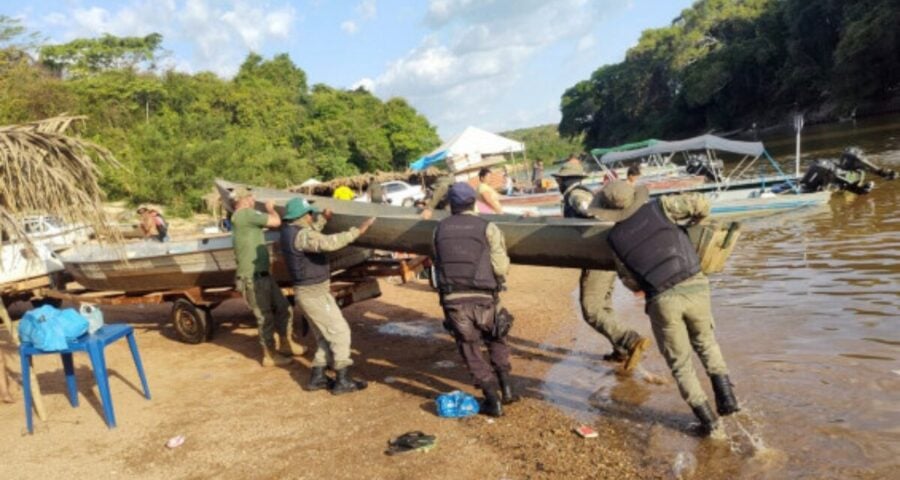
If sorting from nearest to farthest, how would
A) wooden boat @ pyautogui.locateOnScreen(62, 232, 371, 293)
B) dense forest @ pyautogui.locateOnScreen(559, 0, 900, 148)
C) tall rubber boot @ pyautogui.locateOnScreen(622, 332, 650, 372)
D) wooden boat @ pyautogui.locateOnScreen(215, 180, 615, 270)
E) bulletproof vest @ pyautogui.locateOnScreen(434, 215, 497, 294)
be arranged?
bulletproof vest @ pyautogui.locateOnScreen(434, 215, 497, 294) → wooden boat @ pyautogui.locateOnScreen(215, 180, 615, 270) → tall rubber boot @ pyautogui.locateOnScreen(622, 332, 650, 372) → wooden boat @ pyautogui.locateOnScreen(62, 232, 371, 293) → dense forest @ pyautogui.locateOnScreen(559, 0, 900, 148)

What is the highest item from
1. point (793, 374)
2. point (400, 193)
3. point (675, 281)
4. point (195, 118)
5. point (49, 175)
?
point (195, 118)

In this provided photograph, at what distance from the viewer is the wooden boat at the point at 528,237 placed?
485 centimetres

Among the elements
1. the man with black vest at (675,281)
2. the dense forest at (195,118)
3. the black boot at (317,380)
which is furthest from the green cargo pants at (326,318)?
A: the dense forest at (195,118)

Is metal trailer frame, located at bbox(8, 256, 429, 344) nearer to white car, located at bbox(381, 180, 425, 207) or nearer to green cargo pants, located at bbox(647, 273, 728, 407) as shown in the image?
green cargo pants, located at bbox(647, 273, 728, 407)

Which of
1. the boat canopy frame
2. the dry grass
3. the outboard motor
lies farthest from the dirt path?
the dry grass

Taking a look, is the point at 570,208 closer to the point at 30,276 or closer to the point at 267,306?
the point at 267,306

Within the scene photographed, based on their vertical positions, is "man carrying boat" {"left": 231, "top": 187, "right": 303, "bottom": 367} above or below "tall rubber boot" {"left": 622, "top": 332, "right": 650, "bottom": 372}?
above

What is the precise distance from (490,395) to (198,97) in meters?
41.6

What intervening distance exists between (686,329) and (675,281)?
0.39 metres

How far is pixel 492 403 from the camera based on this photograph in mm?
4910

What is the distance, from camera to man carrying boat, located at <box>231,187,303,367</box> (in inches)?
263

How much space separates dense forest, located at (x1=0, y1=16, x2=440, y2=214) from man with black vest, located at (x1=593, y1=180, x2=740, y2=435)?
12.2m

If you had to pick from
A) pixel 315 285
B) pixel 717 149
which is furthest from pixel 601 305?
pixel 717 149

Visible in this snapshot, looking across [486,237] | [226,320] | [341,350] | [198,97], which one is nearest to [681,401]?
[486,237]
